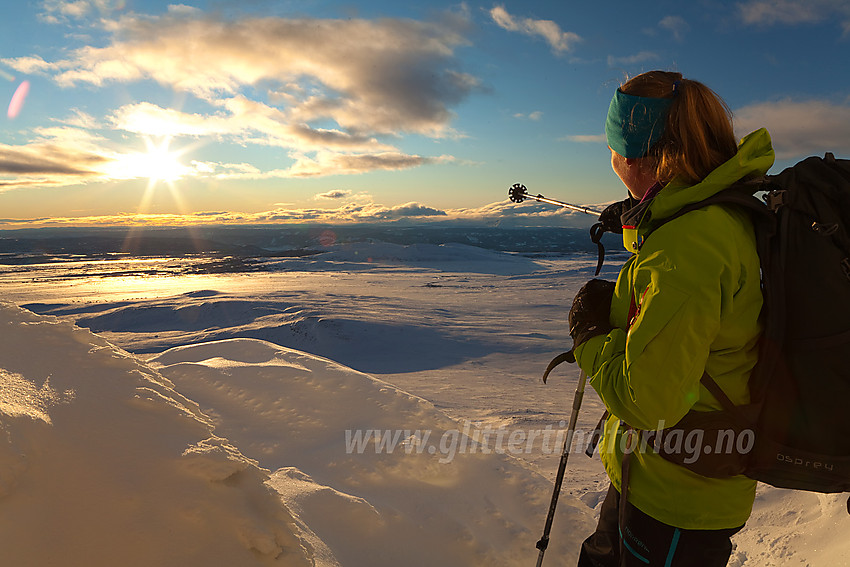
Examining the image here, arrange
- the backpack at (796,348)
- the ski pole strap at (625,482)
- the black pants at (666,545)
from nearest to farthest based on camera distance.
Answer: the backpack at (796,348) → the black pants at (666,545) → the ski pole strap at (625,482)

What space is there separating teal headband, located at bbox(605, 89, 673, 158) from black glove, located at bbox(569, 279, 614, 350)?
0.47 meters

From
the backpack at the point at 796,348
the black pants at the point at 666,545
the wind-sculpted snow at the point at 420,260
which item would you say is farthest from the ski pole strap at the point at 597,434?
the wind-sculpted snow at the point at 420,260

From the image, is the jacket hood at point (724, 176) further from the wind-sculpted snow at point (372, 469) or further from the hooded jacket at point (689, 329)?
the wind-sculpted snow at point (372, 469)

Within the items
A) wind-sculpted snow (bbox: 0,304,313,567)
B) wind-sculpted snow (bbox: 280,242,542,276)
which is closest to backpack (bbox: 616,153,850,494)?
wind-sculpted snow (bbox: 0,304,313,567)

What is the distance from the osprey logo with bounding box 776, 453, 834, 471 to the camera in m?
1.18

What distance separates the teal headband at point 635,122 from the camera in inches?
54.9

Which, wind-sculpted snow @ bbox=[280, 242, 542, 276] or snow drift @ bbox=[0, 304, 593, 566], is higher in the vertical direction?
wind-sculpted snow @ bbox=[280, 242, 542, 276]

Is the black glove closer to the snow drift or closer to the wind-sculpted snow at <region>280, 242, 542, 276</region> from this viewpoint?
the snow drift

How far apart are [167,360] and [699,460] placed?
555cm

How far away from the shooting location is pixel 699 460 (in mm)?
1309

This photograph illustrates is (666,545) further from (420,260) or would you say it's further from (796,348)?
(420,260)

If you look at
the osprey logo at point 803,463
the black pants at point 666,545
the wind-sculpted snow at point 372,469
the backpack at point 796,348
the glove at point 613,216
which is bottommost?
the wind-sculpted snow at point 372,469

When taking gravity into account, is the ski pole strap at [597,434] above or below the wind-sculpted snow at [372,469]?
above

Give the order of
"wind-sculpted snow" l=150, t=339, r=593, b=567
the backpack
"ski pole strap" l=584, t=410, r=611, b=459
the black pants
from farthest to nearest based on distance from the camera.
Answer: "wind-sculpted snow" l=150, t=339, r=593, b=567 → "ski pole strap" l=584, t=410, r=611, b=459 → the black pants → the backpack
